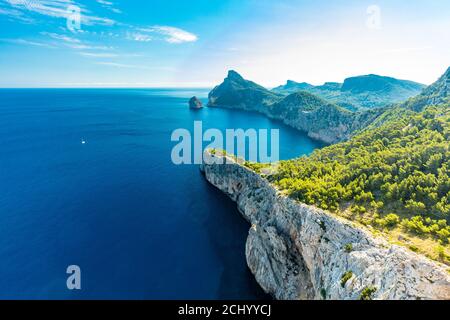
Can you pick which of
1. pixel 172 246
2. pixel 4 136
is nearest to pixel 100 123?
pixel 4 136

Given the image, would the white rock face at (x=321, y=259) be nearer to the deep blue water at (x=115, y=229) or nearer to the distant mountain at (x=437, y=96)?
the deep blue water at (x=115, y=229)

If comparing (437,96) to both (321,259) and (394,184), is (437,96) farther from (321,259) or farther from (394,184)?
(321,259)

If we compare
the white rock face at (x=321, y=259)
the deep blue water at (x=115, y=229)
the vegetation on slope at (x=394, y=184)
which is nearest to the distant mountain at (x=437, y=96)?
the vegetation on slope at (x=394, y=184)

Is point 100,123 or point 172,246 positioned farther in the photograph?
point 100,123

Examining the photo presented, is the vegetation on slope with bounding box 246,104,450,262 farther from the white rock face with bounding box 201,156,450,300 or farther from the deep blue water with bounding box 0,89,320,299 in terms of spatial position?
→ the deep blue water with bounding box 0,89,320,299
